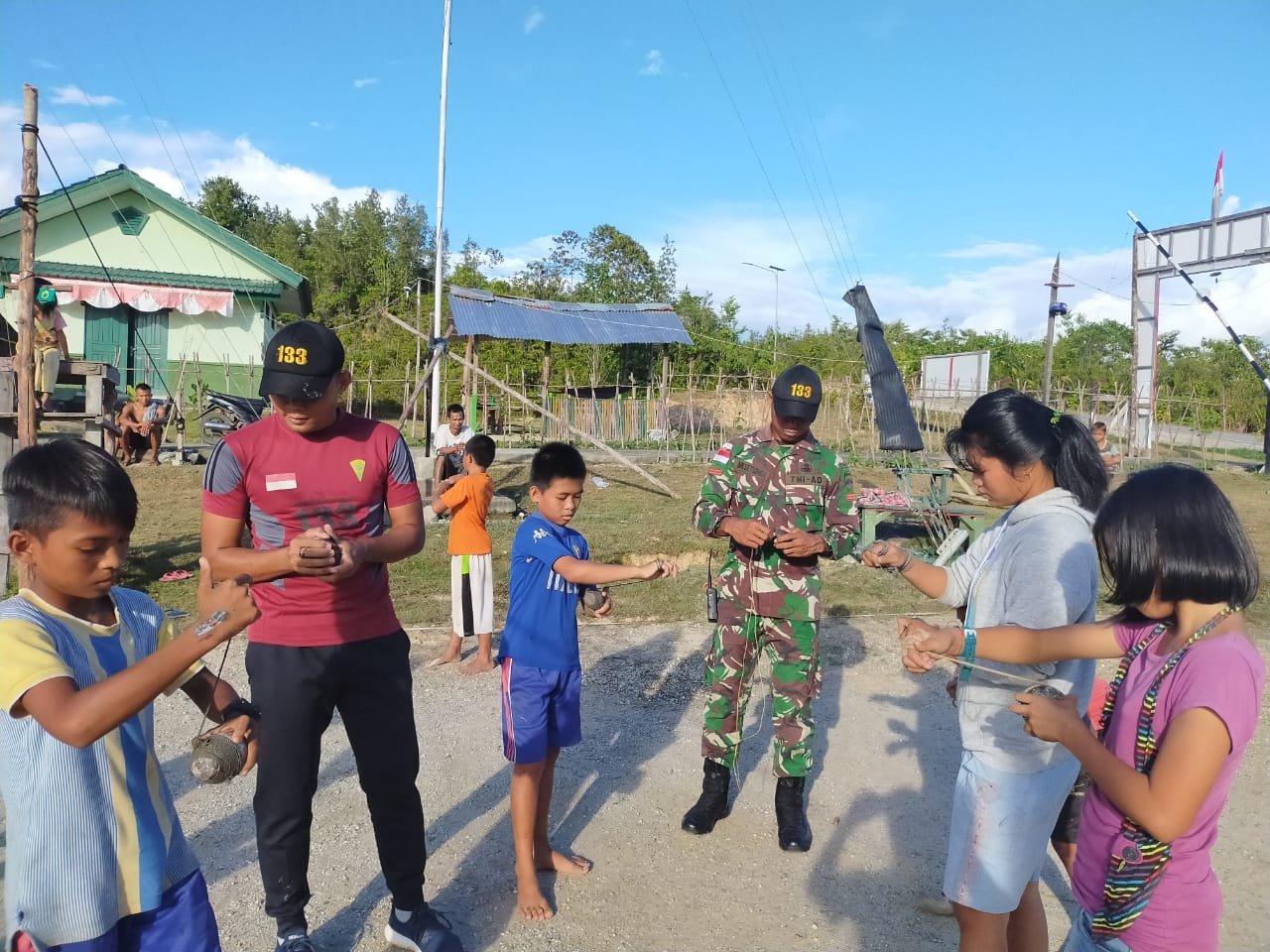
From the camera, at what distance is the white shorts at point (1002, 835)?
7.91 feet

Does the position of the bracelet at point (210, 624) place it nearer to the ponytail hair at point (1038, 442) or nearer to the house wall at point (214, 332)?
the ponytail hair at point (1038, 442)

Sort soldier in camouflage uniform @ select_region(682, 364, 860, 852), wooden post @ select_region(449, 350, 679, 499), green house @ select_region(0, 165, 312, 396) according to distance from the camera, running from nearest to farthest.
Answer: soldier in camouflage uniform @ select_region(682, 364, 860, 852) → wooden post @ select_region(449, 350, 679, 499) → green house @ select_region(0, 165, 312, 396)

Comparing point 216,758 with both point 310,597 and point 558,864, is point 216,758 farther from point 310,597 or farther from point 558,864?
point 558,864

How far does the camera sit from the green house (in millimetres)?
20281

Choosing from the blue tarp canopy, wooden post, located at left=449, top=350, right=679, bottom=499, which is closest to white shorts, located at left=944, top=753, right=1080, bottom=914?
wooden post, located at left=449, top=350, right=679, bottom=499

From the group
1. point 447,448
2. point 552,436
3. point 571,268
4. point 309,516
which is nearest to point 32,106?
point 447,448

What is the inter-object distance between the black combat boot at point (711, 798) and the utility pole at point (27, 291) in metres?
6.34

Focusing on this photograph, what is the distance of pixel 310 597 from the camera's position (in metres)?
2.84

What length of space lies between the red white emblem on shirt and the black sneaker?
155cm

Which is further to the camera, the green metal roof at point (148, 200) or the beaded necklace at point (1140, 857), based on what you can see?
the green metal roof at point (148, 200)

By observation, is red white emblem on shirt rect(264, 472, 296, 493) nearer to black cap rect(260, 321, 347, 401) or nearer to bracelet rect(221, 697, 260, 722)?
black cap rect(260, 321, 347, 401)

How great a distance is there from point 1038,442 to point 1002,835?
1114mm

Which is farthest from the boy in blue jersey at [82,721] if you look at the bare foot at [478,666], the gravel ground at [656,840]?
the bare foot at [478,666]

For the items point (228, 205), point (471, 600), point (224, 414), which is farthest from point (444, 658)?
point (228, 205)
